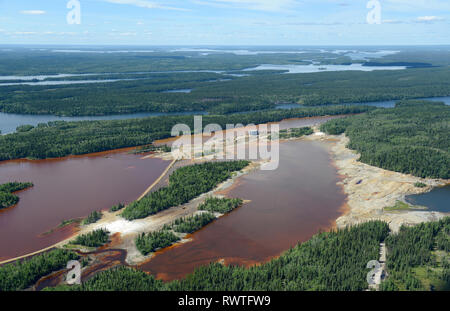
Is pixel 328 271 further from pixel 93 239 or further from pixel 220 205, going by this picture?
pixel 93 239

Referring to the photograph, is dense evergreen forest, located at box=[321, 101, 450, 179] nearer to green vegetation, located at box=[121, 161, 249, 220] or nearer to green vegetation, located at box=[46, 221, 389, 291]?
green vegetation, located at box=[121, 161, 249, 220]

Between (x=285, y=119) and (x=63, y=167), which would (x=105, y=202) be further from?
(x=285, y=119)

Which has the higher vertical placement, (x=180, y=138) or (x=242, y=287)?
(x=180, y=138)

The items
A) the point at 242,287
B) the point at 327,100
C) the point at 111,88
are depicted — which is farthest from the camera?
the point at 111,88

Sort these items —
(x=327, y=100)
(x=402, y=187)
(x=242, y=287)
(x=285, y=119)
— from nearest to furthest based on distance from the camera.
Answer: (x=242, y=287), (x=402, y=187), (x=285, y=119), (x=327, y=100)

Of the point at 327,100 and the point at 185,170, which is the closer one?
the point at 185,170

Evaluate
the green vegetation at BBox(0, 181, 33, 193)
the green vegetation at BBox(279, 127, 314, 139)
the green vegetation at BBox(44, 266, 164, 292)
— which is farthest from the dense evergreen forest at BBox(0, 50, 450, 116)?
the green vegetation at BBox(44, 266, 164, 292)

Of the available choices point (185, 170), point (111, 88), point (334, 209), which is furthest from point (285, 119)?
point (111, 88)
